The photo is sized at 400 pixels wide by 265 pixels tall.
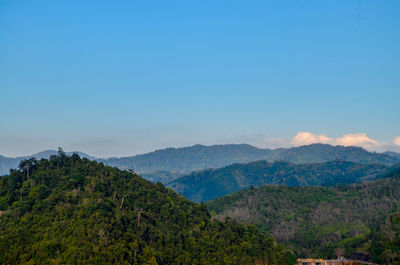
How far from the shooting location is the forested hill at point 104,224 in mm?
78688

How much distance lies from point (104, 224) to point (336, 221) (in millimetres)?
108773

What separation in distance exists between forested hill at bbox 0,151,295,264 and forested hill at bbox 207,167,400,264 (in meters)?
25.9

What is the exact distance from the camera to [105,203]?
92.1m

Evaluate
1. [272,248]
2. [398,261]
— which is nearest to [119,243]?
[272,248]

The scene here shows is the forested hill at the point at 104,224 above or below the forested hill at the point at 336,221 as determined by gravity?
above

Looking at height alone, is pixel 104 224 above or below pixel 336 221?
above

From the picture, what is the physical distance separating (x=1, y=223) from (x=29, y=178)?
16912 mm

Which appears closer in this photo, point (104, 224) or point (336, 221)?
point (104, 224)

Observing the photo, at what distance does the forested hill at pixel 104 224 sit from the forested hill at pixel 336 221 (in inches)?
1021

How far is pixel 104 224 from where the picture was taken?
84562mm

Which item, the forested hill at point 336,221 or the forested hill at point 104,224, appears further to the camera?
the forested hill at point 336,221

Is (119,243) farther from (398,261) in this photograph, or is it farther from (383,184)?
(383,184)

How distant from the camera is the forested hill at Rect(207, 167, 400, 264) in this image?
122 meters

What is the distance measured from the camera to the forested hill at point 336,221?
122 meters
